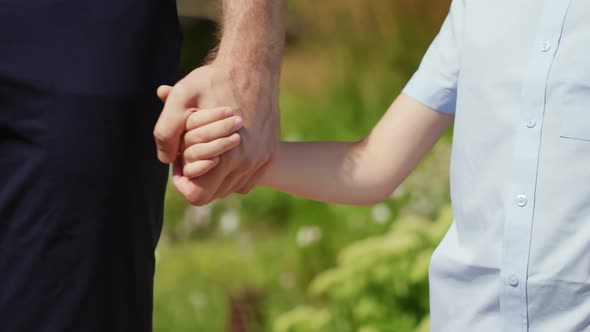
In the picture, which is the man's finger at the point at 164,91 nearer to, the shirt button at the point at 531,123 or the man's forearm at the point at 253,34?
the man's forearm at the point at 253,34

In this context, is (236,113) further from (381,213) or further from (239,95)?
(381,213)

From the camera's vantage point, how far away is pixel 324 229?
407 cm

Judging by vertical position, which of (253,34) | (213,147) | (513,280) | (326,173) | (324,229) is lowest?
(324,229)

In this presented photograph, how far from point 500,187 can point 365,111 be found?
284 centimetres

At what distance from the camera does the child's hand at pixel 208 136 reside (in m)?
1.76

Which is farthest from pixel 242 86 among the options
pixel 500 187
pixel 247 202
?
pixel 247 202

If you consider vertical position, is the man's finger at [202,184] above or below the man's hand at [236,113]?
below

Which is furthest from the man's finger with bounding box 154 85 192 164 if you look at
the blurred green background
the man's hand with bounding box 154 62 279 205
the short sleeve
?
the blurred green background

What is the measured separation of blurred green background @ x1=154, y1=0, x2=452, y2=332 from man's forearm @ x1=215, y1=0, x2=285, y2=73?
4.74ft

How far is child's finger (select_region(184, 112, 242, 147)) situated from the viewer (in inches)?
69.1

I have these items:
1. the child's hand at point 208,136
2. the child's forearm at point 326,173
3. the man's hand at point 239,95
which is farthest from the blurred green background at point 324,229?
the child's hand at point 208,136

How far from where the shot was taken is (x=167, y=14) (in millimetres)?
1779

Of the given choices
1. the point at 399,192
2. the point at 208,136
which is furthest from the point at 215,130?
the point at 399,192

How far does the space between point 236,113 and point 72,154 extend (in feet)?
0.99
